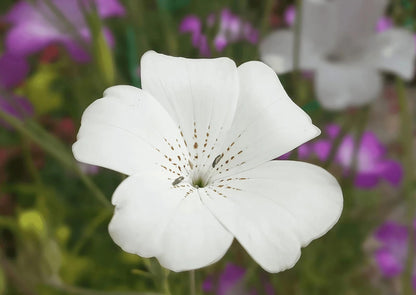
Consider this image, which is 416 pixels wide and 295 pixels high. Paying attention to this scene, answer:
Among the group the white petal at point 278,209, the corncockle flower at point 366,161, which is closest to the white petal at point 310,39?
the corncockle flower at point 366,161

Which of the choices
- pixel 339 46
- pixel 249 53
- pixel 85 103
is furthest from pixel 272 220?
pixel 85 103

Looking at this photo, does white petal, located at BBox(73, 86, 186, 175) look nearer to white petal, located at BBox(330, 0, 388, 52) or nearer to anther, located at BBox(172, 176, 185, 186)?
anther, located at BBox(172, 176, 185, 186)

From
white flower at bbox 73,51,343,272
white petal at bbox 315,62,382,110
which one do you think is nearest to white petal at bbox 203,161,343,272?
white flower at bbox 73,51,343,272

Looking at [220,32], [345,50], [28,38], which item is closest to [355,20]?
[345,50]

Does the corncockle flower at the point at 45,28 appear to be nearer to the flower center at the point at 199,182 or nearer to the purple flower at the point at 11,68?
the purple flower at the point at 11,68

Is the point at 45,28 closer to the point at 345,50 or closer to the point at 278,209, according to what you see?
the point at 345,50

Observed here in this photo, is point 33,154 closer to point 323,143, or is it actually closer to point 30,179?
point 30,179
